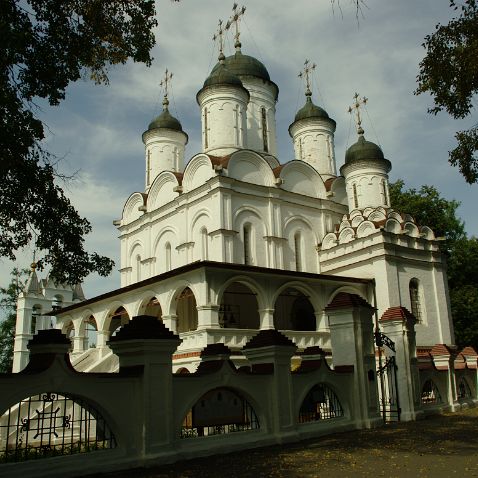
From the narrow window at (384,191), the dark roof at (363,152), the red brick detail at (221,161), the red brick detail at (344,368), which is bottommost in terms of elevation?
the red brick detail at (344,368)

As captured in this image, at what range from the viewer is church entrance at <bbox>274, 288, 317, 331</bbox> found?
22.9 m

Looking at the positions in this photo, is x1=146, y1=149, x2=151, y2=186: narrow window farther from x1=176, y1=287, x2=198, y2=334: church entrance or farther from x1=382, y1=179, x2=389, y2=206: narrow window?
x1=382, y1=179, x2=389, y2=206: narrow window

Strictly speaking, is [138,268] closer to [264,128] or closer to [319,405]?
[264,128]

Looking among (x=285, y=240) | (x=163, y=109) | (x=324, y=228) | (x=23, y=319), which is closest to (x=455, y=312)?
(x=324, y=228)

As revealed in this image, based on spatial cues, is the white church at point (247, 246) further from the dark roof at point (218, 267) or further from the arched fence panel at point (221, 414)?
the arched fence panel at point (221, 414)

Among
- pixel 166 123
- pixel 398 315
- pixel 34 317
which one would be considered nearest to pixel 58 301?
pixel 34 317

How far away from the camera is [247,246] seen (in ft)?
74.6

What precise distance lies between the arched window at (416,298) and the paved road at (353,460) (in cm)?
1252

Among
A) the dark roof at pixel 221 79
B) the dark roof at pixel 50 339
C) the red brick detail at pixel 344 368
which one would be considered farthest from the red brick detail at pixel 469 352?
the dark roof at pixel 221 79

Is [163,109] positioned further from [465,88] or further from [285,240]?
[465,88]

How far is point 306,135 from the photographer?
97.9 ft

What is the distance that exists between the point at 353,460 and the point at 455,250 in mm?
25357

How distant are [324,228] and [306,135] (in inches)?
265

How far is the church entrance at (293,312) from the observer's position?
22859 millimetres
